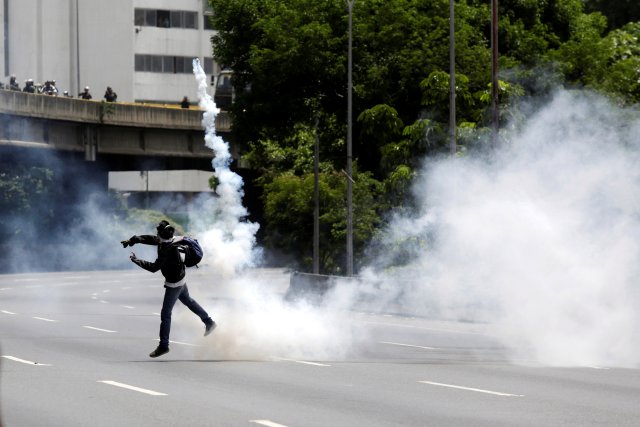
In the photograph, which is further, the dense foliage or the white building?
the white building

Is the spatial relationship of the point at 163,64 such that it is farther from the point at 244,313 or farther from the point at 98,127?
the point at 244,313

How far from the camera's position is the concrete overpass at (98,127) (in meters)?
49.6

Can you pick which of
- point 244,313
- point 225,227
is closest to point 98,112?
point 225,227

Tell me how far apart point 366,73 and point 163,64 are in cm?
5032

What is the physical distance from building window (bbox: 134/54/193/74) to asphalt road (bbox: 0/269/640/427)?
6832 cm

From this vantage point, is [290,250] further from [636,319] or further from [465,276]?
[636,319]

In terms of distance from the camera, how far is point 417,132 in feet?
126

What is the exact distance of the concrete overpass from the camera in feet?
163

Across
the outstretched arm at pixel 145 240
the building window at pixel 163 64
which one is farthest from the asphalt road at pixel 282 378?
the building window at pixel 163 64

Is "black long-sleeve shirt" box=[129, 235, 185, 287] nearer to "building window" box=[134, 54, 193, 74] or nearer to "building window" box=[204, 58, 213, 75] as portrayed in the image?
"building window" box=[134, 54, 193, 74]

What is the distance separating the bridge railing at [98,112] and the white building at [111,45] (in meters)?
15.7

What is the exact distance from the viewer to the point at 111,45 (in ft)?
292

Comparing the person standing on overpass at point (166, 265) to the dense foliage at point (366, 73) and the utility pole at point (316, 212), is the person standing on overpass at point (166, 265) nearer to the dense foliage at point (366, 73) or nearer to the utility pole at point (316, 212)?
the dense foliage at point (366, 73)

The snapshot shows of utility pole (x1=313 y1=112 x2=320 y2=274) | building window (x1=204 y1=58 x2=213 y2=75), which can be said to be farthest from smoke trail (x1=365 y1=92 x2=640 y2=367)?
building window (x1=204 y1=58 x2=213 y2=75)
